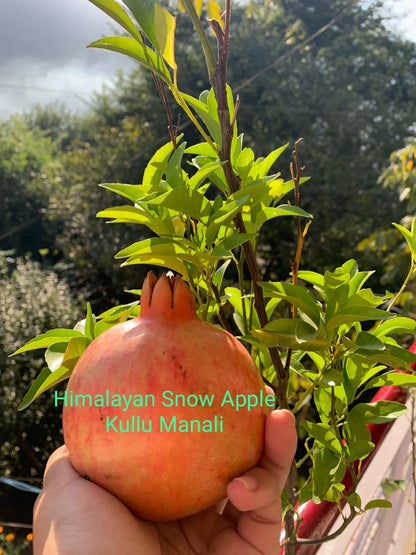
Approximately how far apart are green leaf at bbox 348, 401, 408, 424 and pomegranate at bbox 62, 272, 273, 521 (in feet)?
0.42

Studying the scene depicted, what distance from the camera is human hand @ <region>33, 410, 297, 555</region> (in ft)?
1.30

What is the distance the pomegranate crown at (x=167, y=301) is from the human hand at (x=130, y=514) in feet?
0.37

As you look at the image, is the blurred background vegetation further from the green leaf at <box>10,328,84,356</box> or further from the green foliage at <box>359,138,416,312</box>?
the green leaf at <box>10,328,84,356</box>

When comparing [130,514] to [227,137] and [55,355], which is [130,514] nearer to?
[55,355]

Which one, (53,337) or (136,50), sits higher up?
(136,50)

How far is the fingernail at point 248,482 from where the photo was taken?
384 mm

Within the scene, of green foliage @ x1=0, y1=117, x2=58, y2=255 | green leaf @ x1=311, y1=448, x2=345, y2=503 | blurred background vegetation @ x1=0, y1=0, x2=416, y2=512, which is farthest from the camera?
green foliage @ x1=0, y1=117, x2=58, y2=255

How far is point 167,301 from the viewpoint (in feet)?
1.42

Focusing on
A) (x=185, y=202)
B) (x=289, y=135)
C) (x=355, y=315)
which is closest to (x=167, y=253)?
(x=185, y=202)

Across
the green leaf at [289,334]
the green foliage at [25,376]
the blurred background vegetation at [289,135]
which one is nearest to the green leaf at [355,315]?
the green leaf at [289,334]

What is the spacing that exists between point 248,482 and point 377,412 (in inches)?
6.5

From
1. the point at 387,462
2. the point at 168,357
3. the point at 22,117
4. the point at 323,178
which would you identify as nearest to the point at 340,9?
the point at 323,178

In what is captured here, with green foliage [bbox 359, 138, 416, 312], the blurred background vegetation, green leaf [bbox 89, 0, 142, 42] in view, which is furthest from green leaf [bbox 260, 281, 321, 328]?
the blurred background vegetation

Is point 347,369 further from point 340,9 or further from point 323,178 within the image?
point 340,9
